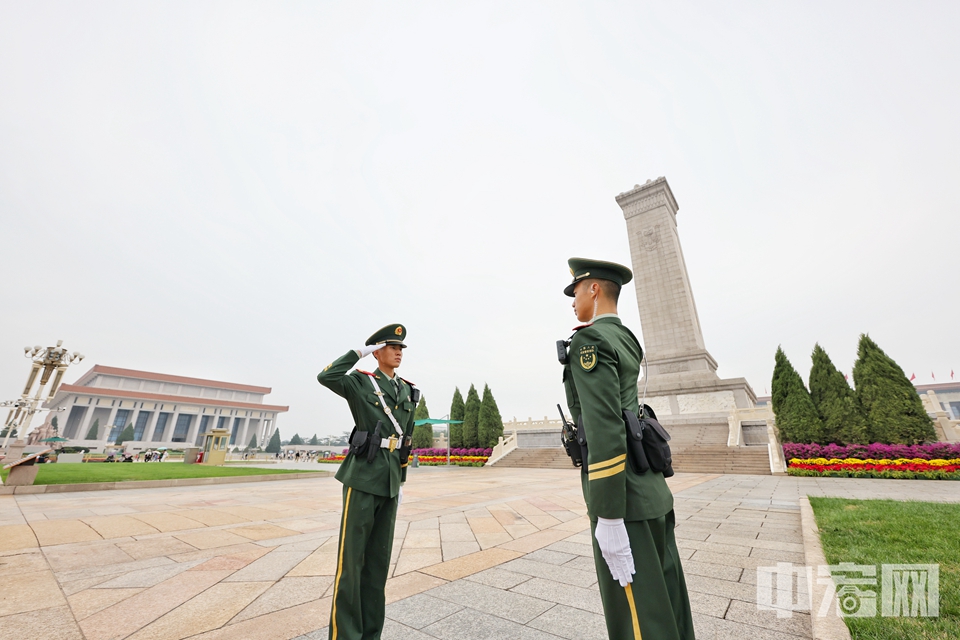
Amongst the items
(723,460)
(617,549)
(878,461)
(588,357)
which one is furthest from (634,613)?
(723,460)

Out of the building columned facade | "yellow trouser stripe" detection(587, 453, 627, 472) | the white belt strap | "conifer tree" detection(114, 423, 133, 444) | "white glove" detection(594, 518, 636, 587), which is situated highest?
the building columned facade

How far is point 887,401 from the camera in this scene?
16203 mm

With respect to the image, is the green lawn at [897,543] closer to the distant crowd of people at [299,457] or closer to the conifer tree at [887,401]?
the conifer tree at [887,401]

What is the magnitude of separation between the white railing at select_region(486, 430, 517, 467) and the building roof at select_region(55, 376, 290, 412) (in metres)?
59.6

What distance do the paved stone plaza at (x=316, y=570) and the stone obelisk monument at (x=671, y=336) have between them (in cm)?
1704

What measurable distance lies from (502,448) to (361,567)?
983 inches

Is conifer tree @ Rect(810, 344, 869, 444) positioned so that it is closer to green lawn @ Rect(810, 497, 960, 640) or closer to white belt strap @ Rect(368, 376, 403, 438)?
green lawn @ Rect(810, 497, 960, 640)

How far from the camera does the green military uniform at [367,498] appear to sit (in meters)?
2.31

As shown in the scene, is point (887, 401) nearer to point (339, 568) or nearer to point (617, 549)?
point (617, 549)

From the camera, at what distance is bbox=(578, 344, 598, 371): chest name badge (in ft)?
6.27

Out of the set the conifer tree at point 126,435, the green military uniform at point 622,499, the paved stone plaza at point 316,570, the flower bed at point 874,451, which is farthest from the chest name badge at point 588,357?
the conifer tree at point 126,435

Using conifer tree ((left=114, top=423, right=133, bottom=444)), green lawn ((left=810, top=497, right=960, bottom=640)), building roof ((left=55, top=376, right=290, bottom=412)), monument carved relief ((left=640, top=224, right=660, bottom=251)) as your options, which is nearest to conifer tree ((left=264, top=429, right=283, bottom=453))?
building roof ((left=55, top=376, right=290, bottom=412))

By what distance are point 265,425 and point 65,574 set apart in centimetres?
7962

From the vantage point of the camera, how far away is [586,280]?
237 centimetres
